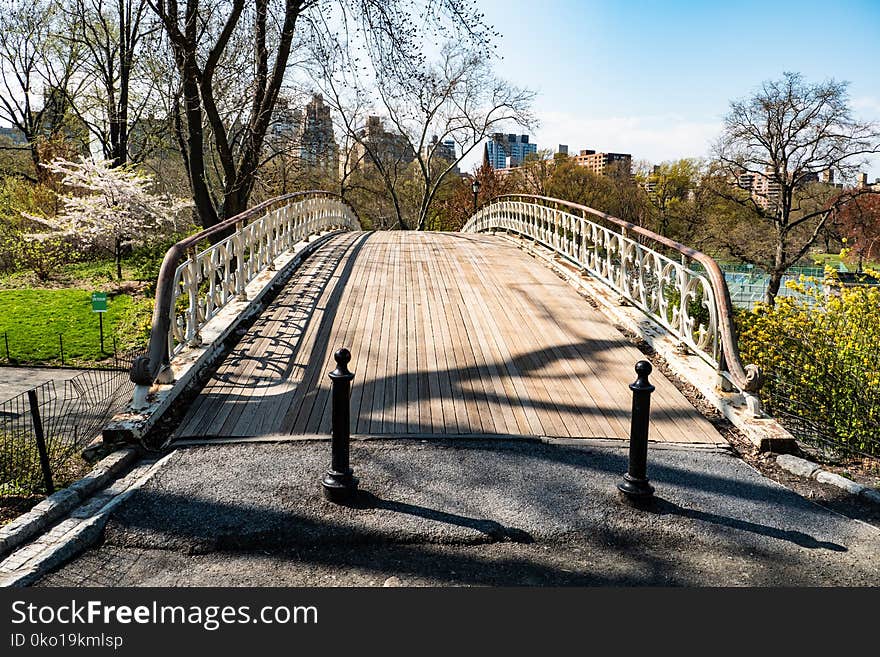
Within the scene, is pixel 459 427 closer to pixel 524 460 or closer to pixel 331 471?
pixel 524 460

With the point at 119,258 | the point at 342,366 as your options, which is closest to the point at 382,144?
the point at 119,258

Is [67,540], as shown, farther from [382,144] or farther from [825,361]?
[382,144]

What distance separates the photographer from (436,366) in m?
6.35

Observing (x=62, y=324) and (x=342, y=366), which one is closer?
(x=342, y=366)

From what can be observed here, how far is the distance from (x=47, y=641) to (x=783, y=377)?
26.3ft

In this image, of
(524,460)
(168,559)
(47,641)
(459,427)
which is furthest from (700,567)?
(47,641)

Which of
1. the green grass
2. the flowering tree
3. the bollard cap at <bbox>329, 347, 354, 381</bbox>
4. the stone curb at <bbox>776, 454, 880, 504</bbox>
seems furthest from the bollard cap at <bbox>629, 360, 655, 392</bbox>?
the flowering tree

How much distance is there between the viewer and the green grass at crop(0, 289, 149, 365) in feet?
52.7

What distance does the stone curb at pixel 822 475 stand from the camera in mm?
4111

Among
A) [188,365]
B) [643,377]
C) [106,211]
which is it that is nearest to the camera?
[643,377]

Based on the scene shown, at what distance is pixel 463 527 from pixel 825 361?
17.5 feet

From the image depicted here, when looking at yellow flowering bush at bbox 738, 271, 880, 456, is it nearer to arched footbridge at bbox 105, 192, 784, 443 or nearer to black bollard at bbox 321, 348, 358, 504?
arched footbridge at bbox 105, 192, 784, 443

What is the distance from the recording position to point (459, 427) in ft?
16.5

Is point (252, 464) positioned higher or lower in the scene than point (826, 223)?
lower
